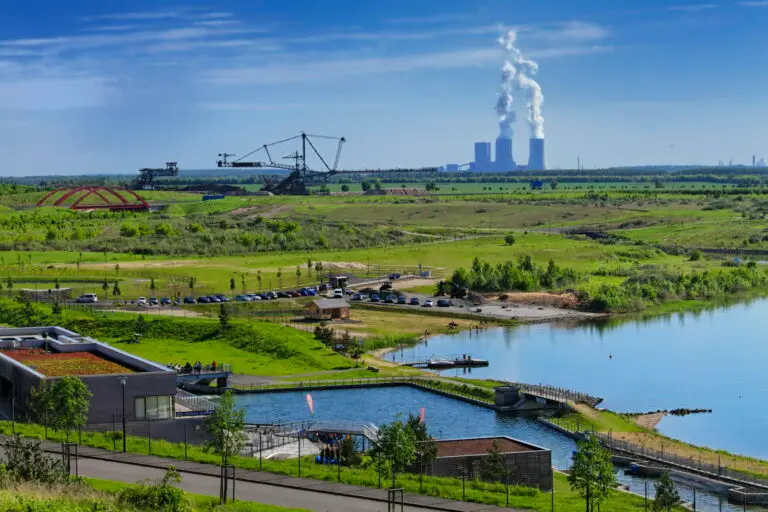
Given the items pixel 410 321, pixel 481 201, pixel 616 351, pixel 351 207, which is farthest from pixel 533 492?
pixel 481 201

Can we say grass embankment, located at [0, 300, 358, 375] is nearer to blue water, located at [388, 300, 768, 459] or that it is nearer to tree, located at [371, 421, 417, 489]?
blue water, located at [388, 300, 768, 459]

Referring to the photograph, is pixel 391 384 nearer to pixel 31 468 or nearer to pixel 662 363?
pixel 662 363

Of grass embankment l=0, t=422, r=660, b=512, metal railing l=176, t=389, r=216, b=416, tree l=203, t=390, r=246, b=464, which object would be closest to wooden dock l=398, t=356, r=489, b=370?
metal railing l=176, t=389, r=216, b=416

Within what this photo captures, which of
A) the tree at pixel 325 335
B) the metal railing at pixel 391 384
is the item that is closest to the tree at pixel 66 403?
the metal railing at pixel 391 384

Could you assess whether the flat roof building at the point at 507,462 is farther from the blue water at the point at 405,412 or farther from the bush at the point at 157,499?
the bush at the point at 157,499

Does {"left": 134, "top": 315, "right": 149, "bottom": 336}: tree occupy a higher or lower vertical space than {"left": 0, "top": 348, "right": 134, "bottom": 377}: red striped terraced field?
lower

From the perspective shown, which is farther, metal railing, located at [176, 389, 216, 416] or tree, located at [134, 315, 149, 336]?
tree, located at [134, 315, 149, 336]

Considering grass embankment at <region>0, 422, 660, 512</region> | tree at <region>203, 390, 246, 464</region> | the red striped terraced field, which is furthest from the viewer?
the red striped terraced field

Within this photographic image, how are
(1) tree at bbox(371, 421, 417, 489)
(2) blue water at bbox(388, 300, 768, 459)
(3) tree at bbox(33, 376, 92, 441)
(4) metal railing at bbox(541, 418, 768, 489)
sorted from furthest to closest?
(2) blue water at bbox(388, 300, 768, 459), (4) metal railing at bbox(541, 418, 768, 489), (3) tree at bbox(33, 376, 92, 441), (1) tree at bbox(371, 421, 417, 489)

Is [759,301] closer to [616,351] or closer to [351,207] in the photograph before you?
[616,351]
